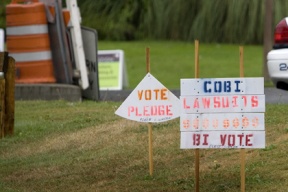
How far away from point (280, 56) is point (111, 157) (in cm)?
244

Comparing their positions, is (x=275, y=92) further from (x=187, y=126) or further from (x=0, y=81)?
(x=187, y=126)

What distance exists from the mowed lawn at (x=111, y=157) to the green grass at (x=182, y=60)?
12423 millimetres

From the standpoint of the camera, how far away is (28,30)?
18031mm

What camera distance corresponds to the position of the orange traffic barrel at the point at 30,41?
17828 mm

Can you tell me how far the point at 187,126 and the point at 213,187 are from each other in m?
0.73

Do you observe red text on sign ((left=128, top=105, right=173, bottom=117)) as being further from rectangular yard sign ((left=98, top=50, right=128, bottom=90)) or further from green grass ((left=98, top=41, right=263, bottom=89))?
green grass ((left=98, top=41, right=263, bottom=89))

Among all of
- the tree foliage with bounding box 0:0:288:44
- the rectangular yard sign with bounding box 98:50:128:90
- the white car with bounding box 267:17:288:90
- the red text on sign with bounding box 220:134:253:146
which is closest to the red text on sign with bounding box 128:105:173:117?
the red text on sign with bounding box 220:134:253:146

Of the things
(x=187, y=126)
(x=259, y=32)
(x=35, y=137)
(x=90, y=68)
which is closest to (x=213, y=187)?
(x=187, y=126)

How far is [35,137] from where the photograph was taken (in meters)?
13.4

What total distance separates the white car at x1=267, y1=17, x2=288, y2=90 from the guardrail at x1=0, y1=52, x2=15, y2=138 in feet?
10.2

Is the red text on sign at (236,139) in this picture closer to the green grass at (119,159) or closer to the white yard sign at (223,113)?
the white yard sign at (223,113)

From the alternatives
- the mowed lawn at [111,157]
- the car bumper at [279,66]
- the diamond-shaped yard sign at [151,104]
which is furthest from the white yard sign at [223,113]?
the car bumper at [279,66]

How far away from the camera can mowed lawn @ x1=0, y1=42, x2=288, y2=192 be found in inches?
411

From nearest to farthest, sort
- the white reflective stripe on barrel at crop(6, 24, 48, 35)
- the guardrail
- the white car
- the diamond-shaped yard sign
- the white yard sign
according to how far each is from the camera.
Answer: the white yard sign
the diamond-shaped yard sign
the white car
the guardrail
the white reflective stripe on barrel at crop(6, 24, 48, 35)
